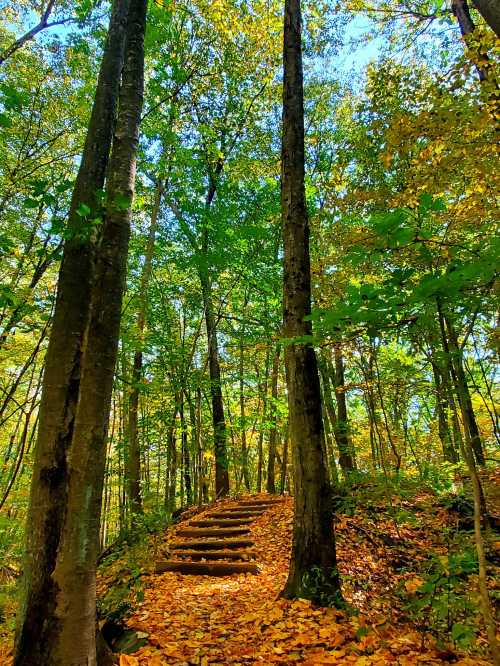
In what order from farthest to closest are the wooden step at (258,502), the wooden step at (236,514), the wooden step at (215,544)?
the wooden step at (258,502) < the wooden step at (236,514) < the wooden step at (215,544)

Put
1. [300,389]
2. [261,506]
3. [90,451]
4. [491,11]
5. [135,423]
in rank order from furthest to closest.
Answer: [261,506] → [135,423] → [300,389] → [491,11] → [90,451]

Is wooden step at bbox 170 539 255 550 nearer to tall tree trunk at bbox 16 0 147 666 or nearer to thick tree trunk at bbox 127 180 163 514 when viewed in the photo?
thick tree trunk at bbox 127 180 163 514

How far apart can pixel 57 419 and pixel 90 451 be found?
0.30m

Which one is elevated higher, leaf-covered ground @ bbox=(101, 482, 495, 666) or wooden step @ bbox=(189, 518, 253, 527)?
wooden step @ bbox=(189, 518, 253, 527)

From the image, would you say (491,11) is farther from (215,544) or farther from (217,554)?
(215,544)

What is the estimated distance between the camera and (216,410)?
1061 centimetres

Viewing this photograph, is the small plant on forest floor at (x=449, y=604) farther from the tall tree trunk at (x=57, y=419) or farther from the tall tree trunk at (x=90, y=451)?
the tall tree trunk at (x=57, y=419)

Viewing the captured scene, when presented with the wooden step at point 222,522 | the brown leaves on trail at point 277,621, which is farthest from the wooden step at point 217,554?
the wooden step at point 222,522

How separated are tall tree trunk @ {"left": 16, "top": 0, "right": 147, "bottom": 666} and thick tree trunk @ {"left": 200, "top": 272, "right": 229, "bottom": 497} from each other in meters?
6.39

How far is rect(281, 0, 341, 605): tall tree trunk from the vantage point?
11.2 ft

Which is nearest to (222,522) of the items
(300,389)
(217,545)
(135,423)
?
(217,545)

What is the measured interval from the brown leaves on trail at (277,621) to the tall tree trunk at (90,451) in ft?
2.89

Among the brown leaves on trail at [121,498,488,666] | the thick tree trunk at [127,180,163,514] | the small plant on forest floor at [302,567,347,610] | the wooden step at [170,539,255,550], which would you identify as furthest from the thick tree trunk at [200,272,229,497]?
the small plant on forest floor at [302,567,347,610]

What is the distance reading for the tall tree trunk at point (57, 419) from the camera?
2.00m
